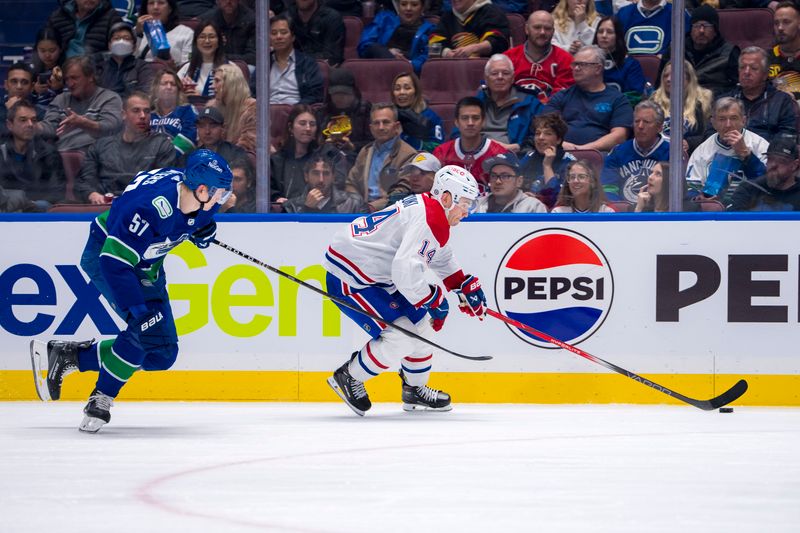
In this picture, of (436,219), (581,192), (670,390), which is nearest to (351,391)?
(436,219)

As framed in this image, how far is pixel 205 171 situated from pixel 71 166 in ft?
6.26

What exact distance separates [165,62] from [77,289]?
55.2 inches

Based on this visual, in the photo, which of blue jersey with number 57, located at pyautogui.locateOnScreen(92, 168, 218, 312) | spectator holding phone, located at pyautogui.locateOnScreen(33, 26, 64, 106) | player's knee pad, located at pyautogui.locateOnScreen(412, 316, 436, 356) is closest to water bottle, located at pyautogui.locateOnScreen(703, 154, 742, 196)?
player's knee pad, located at pyautogui.locateOnScreen(412, 316, 436, 356)

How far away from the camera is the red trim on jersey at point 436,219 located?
5137 mm

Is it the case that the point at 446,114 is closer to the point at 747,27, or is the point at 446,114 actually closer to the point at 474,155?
the point at 474,155

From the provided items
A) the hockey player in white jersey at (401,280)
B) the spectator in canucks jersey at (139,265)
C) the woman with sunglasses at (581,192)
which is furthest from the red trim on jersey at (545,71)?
the spectator in canucks jersey at (139,265)

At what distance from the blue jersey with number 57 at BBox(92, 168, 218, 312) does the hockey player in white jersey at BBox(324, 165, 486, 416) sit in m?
0.89

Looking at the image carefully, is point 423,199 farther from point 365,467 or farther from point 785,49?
point 785,49

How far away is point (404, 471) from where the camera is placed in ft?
11.7

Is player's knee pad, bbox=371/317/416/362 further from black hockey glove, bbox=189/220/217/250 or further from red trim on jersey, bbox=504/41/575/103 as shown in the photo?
red trim on jersey, bbox=504/41/575/103

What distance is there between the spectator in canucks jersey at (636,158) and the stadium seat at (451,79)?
2.82 feet

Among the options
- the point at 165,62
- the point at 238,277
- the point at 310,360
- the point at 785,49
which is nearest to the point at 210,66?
the point at 165,62

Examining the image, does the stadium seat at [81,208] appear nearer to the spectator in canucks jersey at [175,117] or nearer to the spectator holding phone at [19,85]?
the spectator in canucks jersey at [175,117]

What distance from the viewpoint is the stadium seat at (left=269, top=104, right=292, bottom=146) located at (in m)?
6.13
